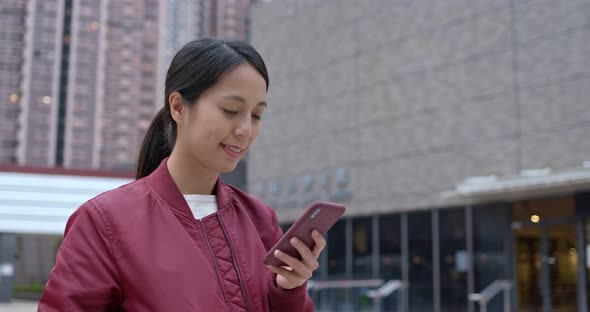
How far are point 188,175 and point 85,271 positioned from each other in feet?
1.20

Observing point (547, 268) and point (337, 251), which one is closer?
point (547, 268)

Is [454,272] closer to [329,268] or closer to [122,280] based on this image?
[329,268]

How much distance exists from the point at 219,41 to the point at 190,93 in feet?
0.49

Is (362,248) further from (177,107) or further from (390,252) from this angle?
(177,107)

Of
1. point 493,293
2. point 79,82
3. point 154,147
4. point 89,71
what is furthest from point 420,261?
point 89,71

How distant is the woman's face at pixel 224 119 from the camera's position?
1.75 metres

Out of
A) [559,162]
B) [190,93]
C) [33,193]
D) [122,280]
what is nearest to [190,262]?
[122,280]

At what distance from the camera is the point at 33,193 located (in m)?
24.3

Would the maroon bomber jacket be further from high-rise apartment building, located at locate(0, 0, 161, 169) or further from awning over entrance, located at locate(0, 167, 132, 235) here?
high-rise apartment building, located at locate(0, 0, 161, 169)

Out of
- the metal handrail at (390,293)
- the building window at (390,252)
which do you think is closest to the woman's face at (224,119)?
the metal handrail at (390,293)

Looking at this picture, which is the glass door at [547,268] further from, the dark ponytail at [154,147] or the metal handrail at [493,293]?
the dark ponytail at [154,147]

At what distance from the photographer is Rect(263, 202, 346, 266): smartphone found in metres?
1.60

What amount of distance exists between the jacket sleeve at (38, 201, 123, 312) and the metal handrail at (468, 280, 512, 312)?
49.7ft

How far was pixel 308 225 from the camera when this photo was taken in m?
1.65
